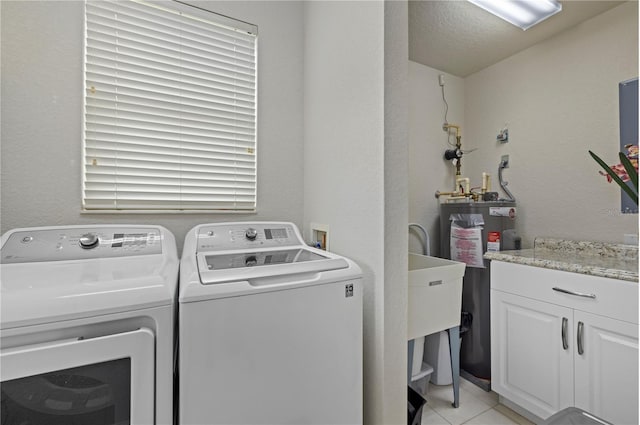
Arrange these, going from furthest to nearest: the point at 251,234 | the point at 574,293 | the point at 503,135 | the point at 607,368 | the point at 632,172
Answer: the point at 503,135
the point at 251,234
the point at 574,293
the point at 607,368
the point at 632,172

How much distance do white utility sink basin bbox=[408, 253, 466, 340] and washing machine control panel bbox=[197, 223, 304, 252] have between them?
0.65 meters

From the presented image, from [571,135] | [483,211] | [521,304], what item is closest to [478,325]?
[521,304]

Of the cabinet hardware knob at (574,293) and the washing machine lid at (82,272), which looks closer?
the washing machine lid at (82,272)

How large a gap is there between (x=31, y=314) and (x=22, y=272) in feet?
1.07

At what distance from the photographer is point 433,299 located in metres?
1.47

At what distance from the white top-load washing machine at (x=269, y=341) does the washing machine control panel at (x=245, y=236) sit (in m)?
0.17

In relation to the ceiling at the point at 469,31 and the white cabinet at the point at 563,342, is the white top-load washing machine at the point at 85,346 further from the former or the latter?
the ceiling at the point at 469,31

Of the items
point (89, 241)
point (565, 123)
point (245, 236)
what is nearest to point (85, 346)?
point (89, 241)

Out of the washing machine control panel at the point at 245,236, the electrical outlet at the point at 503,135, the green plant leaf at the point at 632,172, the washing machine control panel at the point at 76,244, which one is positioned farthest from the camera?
the electrical outlet at the point at 503,135

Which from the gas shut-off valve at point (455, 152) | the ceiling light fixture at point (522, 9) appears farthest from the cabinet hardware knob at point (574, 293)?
the ceiling light fixture at point (522, 9)

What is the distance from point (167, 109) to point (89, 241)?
2.55 feet

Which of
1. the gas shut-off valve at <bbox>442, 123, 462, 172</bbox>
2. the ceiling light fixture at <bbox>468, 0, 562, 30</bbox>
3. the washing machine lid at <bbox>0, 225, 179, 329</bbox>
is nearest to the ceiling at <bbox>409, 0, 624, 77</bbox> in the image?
the ceiling light fixture at <bbox>468, 0, 562, 30</bbox>

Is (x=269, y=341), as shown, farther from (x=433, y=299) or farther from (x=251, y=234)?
(x=433, y=299)

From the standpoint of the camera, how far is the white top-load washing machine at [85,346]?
2.20 feet
